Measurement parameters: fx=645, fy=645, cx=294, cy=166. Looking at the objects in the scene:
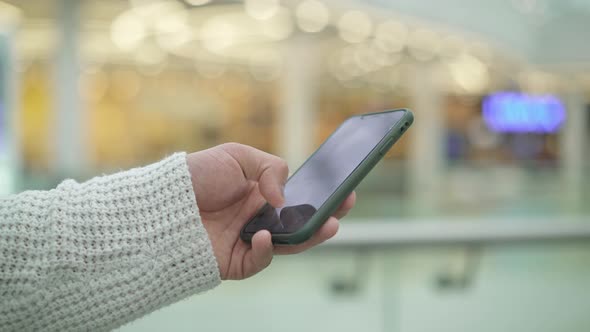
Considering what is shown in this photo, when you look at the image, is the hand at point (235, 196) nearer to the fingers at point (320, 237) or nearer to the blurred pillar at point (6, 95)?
the fingers at point (320, 237)

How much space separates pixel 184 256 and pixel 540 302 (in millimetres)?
1990

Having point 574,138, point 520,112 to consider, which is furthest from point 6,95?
point 574,138

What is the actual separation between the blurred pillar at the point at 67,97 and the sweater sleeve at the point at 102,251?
9.44 m

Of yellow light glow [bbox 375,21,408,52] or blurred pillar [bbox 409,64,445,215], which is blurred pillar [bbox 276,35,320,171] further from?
blurred pillar [bbox 409,64,445,215]

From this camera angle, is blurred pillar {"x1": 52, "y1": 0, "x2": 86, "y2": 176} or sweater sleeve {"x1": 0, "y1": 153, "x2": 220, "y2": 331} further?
blurred pillar {"x1": 52, "y1": 0, "x2": 86, "y2": 176}

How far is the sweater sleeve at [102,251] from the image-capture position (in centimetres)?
105

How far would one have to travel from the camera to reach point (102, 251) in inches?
43.8

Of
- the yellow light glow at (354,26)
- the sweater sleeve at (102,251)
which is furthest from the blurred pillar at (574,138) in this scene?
the sweater sleeve at (102,251)

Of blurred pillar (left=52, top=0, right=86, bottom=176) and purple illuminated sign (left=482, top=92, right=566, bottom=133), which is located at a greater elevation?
blurred pillar (left=52, top=0, right=86, bottom=176)

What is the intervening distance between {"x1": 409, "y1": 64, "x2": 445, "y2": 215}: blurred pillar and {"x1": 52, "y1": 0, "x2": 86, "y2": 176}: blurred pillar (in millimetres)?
8318

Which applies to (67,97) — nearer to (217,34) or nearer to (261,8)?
(261,8)

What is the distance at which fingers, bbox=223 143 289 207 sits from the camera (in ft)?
3.98

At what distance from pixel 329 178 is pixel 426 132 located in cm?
1514

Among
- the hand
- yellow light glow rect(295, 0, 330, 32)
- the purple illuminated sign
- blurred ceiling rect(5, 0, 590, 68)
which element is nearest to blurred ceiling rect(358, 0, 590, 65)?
blurred ceiling rect(5, 0, 590, 68)
